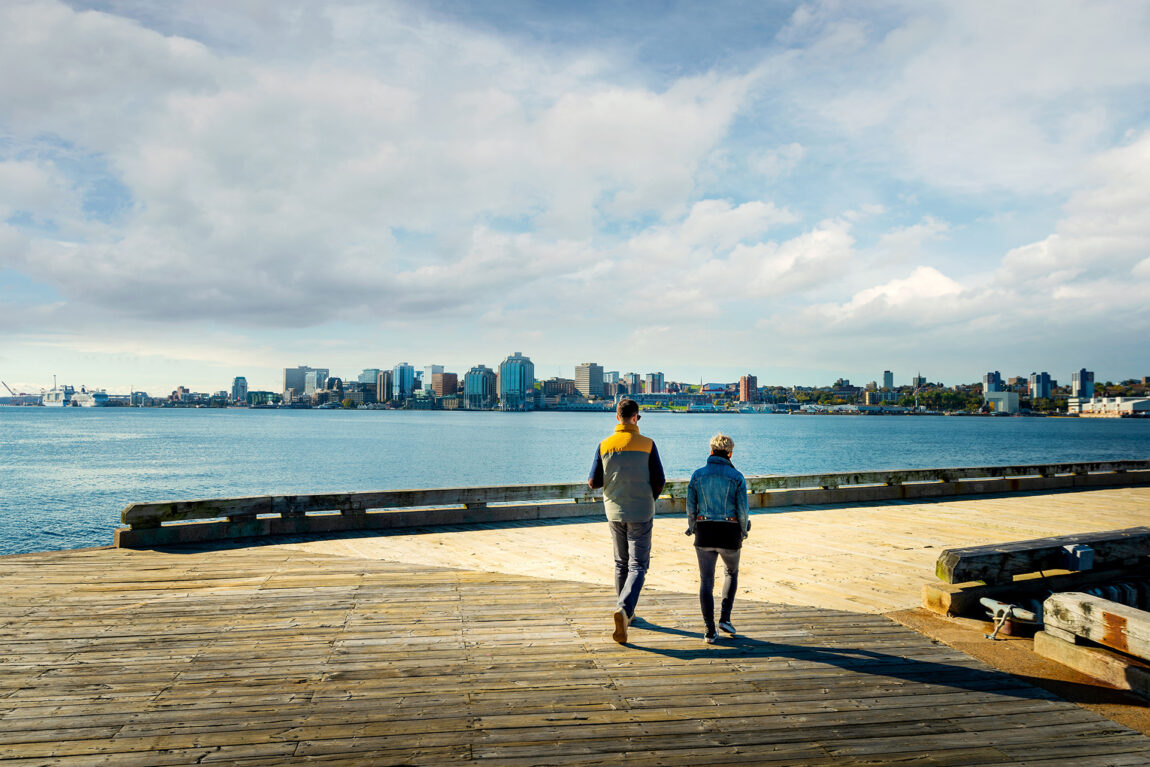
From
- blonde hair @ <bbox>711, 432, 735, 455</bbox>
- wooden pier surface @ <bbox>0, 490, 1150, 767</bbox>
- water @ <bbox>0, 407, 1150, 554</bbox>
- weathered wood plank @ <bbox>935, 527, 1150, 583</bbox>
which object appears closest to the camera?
wooden pier surface @ <bbox>0, 490, 1150, 767</bbox>

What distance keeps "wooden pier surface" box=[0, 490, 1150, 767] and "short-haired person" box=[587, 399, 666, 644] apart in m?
0.63

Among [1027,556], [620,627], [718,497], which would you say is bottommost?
[620,627]

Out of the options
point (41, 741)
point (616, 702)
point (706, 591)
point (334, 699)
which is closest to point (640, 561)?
point (706, 591)

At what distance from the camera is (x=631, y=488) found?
21.2 ft

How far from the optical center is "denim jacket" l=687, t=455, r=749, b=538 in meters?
6.27

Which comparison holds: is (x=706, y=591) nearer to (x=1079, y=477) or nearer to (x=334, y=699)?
(x=334, y=699)

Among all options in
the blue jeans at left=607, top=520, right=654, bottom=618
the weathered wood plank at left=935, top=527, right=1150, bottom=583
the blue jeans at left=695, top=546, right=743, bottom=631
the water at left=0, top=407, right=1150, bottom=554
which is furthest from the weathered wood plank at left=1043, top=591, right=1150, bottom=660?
the water at left=0, top=407, right=1150, bottom=554

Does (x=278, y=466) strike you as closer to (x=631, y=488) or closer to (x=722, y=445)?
(x=631, y=488)

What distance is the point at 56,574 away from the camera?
875cm

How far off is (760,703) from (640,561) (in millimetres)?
1777

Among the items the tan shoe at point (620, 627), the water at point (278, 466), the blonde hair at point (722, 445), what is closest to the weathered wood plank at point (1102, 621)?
the blonde hair at point (722, 445)

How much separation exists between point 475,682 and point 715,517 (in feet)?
8.36

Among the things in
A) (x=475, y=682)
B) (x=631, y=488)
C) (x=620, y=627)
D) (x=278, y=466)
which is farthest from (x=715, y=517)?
(x=278, y=466)

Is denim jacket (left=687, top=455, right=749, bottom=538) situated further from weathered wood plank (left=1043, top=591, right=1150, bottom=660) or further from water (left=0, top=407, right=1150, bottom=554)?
water (left=0, top=407, right=1150, bottom=554)
